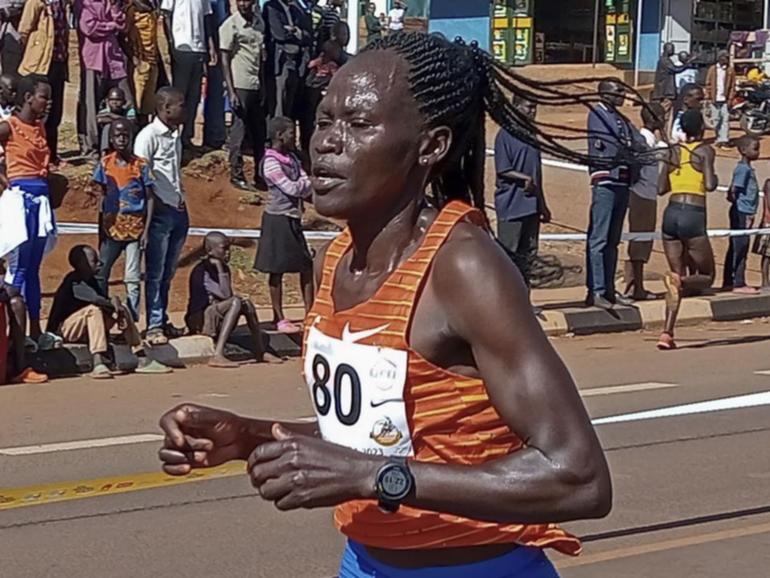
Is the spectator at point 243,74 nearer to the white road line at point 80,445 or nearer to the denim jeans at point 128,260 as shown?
the denim jeans at point 128,260

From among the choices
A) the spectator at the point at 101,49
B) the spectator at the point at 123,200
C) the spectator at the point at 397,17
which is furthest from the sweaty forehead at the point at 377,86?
the spectator at the point at 397,17

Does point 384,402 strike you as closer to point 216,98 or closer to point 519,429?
point 519,429

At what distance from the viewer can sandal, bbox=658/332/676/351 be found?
45.2 ft

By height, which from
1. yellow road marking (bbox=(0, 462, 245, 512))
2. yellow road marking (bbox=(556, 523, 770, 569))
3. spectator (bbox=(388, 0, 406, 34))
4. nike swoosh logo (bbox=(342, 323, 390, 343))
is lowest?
yellow road marking (bbox=(0, 462, 245, 512))

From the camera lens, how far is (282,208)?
12.7 m

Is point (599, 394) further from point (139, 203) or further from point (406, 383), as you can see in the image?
point (406, 383)

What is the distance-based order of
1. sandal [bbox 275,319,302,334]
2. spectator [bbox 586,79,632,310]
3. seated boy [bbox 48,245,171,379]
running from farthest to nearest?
spectator [bbox 586,79,632,310] → sandal [bbox 275,319,302,334] → seated boy [bbox 48,245,171,379]

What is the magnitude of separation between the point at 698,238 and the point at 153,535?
8712mm

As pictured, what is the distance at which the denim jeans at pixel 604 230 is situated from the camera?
46.4 ft

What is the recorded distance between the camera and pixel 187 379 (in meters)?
11.8

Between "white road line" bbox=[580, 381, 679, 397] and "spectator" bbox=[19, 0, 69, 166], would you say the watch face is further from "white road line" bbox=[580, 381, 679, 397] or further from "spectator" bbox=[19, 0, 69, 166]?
"spectator" bbox=[19, 0, 69, 166]

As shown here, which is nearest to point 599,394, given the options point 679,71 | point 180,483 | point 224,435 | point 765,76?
point 180,483

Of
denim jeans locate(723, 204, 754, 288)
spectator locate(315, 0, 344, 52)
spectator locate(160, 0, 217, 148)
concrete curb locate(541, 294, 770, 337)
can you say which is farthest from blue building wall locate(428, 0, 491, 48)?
concrete curb locate(541, 294, 770, 337)

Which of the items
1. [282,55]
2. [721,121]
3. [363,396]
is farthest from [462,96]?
[721,121]
